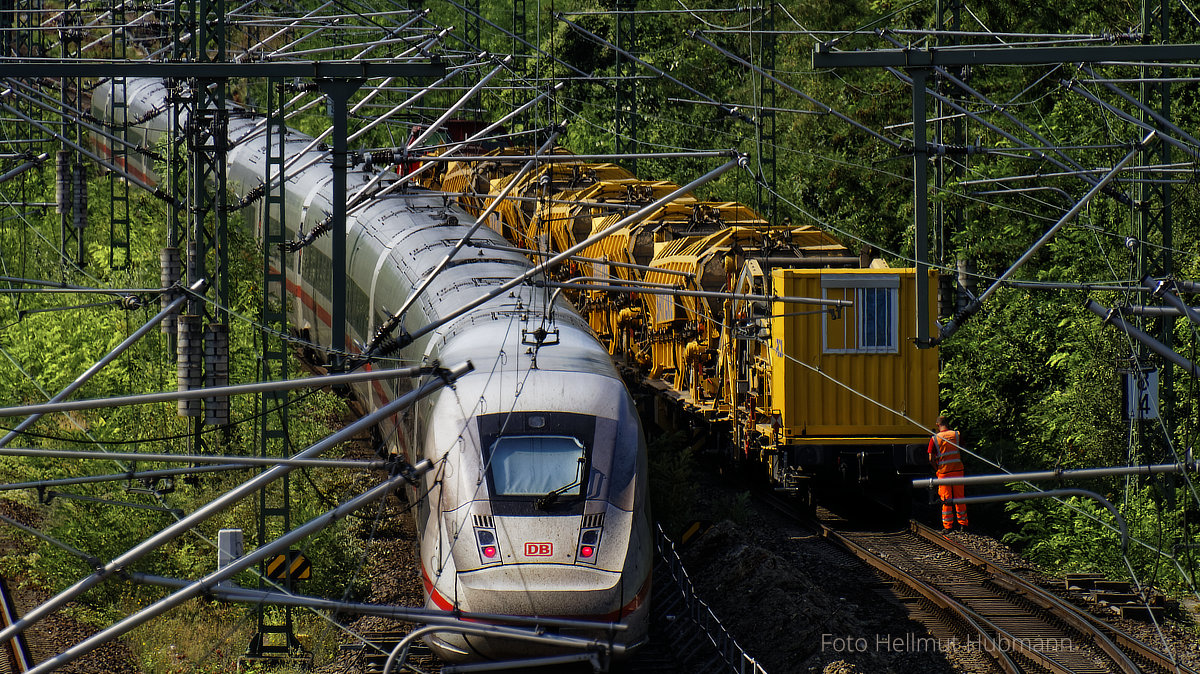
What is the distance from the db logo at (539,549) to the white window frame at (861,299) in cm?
728

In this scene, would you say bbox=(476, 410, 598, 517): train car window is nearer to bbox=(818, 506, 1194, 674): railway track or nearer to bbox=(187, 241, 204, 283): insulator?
bbox=(818, 506, 1194, 674): railway track

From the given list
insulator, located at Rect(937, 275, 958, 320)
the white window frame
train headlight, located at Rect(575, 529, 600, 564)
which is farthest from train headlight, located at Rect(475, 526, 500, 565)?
the white window frame

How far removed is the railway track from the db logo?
3.95 metres

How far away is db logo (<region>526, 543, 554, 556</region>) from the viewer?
12188 millimetres

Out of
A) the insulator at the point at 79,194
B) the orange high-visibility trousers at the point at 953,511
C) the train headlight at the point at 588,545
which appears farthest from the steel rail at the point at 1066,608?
the insulator at the point at 79,194

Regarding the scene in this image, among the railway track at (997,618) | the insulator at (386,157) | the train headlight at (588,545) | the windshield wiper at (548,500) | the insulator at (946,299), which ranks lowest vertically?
the railway track at (997,618)

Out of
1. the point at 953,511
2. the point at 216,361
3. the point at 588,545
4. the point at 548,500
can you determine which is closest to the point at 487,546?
the point at 548,500

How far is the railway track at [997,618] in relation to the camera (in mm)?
13938

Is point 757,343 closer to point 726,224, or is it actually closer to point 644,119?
point 726,224

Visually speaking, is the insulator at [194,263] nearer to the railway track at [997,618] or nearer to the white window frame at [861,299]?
the white window frame at [861,299]

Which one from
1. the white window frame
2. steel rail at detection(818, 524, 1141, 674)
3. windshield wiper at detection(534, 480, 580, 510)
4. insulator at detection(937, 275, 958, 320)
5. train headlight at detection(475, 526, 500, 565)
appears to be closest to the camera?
train headlight at detection(475, 526, 500, 565)

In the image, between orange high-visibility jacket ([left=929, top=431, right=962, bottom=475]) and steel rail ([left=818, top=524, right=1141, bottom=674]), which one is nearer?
steel rail ([left=818, top=524, right=1141, bottom=674])

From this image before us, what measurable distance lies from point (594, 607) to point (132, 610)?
7891 mm

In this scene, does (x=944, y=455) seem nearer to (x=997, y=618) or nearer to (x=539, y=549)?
(x=997, y=618)
